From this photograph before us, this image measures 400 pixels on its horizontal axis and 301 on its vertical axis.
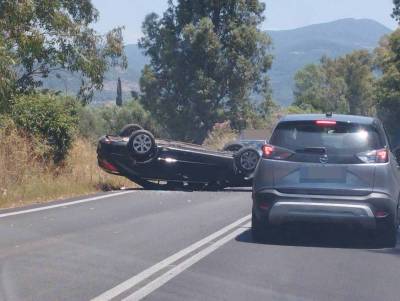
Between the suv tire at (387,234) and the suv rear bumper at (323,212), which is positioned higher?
the suv rear bumper at (323,212)

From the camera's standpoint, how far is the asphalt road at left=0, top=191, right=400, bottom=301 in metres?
8.48

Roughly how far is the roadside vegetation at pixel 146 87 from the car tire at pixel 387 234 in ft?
23.8

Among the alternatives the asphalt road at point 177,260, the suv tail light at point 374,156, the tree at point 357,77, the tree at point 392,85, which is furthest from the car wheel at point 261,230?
the tree at point 357,77

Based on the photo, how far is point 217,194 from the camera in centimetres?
1942

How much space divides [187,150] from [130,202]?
322cm

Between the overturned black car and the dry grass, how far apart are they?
0.85 m

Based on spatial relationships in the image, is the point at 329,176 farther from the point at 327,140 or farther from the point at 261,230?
the point at 261,230

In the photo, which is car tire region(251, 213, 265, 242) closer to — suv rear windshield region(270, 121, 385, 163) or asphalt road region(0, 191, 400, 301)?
asphalt road region(0, 191, 400, 301)

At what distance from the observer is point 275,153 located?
11.4 m

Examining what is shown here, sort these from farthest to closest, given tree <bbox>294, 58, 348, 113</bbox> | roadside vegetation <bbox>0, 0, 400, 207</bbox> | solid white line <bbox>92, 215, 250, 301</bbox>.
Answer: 1. tree <bbox>294, 58, 348, 113</bbox>
2. roadside vegetation <bbox>0, 0, 400, 207</bbox>
3. solid white line <bbox>92, 215, 250, 301</bbox>

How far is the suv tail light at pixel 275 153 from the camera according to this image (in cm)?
1130

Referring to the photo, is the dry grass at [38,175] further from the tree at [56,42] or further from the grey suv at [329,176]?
the grey suv at [329,176]

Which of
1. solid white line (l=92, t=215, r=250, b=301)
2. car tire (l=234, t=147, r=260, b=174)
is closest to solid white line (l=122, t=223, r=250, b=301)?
solid white line (l=92, t=215, r=250, b=301)

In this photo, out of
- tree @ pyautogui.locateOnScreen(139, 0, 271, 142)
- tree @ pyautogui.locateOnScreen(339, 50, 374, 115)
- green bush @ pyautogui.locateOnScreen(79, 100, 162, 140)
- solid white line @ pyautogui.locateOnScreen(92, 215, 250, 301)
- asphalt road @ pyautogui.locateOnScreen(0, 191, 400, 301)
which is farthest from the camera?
tree @ pyautogui.locateOnScreen(339, 50, 374, 115)
